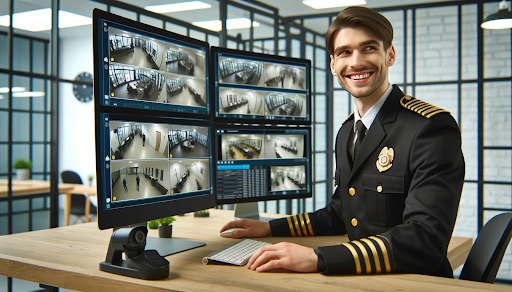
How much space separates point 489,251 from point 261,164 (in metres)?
0.90

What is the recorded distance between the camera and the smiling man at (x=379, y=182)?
1.04 metres

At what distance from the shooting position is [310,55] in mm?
4840

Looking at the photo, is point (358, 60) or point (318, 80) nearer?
point (358, 60)

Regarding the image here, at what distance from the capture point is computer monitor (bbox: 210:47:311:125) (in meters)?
1.74

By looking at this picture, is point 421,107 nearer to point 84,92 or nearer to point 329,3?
point 329,3

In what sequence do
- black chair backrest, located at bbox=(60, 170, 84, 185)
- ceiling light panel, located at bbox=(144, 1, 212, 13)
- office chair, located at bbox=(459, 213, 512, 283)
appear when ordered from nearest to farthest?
1. office chair, located at bbox=(459, 213, 512, 283)
2. ceiling light panel, located at bbox=(144, 1, 212, 13)
3. black chair backrest, located at bbox=(60, 170, 84, 185)

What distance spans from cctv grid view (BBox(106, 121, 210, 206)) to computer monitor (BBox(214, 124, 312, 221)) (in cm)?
24

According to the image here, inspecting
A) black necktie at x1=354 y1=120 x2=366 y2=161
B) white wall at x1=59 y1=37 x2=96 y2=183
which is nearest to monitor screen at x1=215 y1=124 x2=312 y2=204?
→ black necktie at x1=354 y1=120 x2=366 y2=161

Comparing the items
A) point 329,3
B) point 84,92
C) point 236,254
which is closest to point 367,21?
point 236,254

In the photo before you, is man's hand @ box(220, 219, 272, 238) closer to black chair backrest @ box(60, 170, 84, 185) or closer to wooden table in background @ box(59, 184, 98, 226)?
wooden table in background @ box(59, 184, 98, 226)

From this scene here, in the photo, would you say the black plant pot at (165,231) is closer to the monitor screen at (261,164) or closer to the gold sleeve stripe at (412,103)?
the monitor screen at (261,164)

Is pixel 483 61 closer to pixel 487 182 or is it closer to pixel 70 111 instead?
pixel 487 182

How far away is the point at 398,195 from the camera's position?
1.22 meters

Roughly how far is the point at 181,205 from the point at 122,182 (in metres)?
0.24
